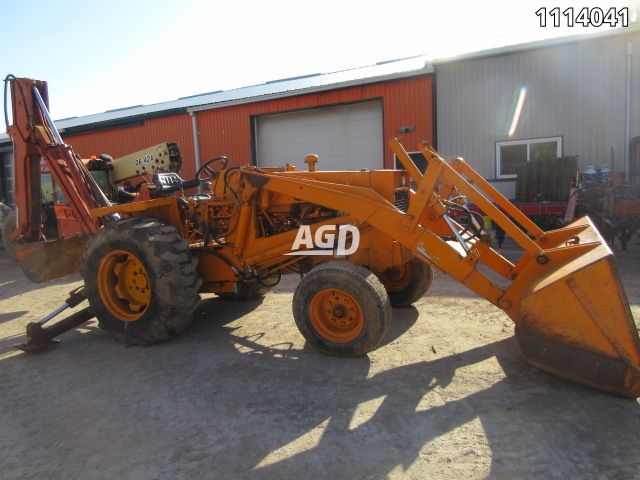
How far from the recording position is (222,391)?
350 cm

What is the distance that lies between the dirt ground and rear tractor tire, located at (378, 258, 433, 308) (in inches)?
21.2

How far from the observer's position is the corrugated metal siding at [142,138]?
1591 centimetres

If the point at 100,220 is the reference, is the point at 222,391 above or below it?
below

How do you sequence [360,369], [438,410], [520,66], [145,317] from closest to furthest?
[438,410]
[360,369]
[145,317]
[520,66]

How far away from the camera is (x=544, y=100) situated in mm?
11383

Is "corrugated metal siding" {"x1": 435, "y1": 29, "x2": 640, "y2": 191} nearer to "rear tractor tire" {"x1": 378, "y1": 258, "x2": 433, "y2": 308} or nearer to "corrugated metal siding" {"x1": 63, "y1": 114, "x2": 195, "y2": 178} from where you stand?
"rear tractor tire" {"x1": 378, "y1": 258, "x2": 433, "y2": 308}

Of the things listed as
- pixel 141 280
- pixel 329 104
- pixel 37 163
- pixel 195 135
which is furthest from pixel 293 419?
pixel 195 135

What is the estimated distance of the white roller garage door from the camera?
1330 cm

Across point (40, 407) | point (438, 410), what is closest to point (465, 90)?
point (438, 410)

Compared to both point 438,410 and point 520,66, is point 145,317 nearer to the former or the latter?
point 438,410

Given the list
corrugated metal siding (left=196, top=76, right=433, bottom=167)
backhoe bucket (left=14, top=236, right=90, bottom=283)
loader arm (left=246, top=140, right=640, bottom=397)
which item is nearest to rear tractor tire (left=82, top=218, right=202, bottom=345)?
loader arm (left=246, top=140, right=640, bottom=397)

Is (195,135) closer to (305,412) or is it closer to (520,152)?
(520,152)

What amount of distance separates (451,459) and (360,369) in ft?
4.13

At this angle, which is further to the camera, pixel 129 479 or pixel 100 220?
pixel 100 220
